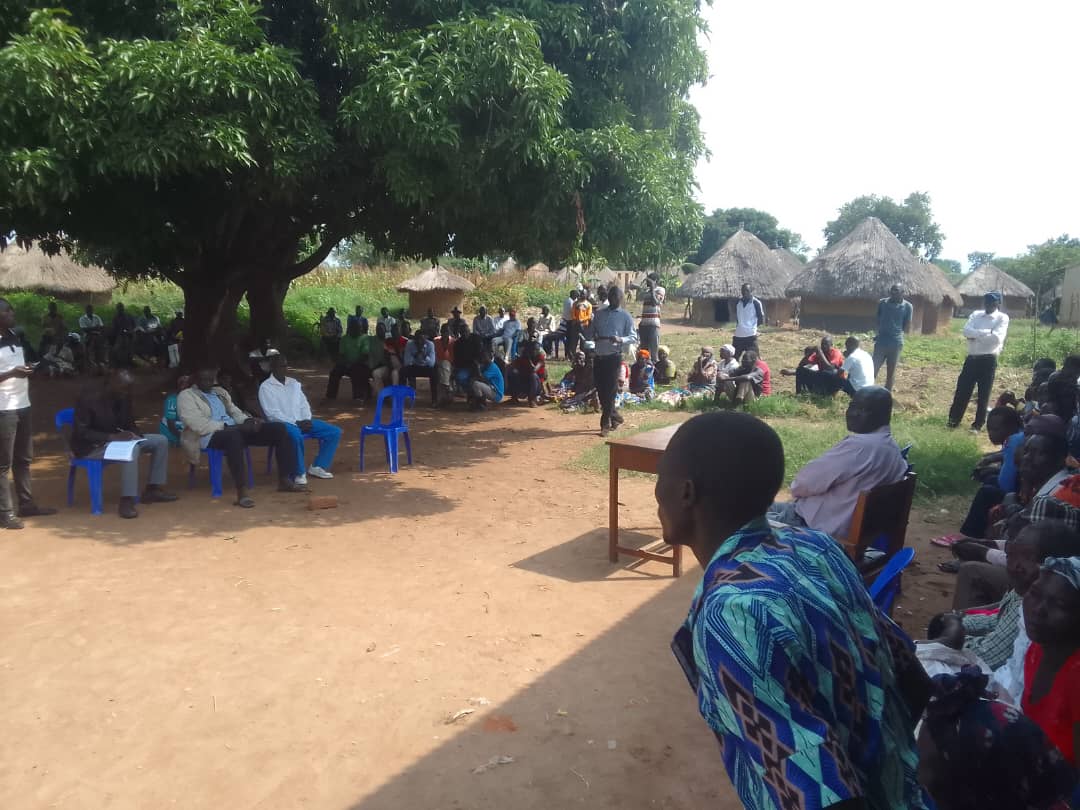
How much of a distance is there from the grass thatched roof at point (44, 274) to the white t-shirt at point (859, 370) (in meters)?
20.9

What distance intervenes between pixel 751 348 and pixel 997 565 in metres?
9.50

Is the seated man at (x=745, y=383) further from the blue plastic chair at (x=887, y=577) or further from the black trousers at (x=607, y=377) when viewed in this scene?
the blue plastic chair at (x=887, y=577)

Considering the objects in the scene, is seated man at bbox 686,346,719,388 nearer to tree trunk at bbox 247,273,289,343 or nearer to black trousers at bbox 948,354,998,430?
black trousers at bbox 948,354,998,430

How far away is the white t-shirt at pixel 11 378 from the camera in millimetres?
6020

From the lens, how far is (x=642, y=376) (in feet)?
→ 42.1

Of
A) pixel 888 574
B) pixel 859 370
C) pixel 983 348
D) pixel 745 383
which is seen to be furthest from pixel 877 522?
pixel 745 383

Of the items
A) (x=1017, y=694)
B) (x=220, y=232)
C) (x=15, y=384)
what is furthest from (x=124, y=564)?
(x=220, y=232)

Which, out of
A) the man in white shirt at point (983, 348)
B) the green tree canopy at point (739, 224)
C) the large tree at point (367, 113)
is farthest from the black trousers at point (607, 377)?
the green tree canopy at point (739, 224)

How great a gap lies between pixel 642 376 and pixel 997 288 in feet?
98.0

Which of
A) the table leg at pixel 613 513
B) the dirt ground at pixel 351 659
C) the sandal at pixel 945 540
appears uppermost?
the table leg at pixel 613 513

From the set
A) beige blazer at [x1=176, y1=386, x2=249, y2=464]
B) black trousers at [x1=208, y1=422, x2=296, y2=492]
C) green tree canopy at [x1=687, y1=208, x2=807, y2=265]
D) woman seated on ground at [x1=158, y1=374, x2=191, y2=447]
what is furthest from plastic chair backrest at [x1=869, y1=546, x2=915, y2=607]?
green tree canopy at [x1=687, y1=208, x2=807, y2=265]

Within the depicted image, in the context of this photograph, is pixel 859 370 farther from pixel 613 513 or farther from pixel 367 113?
pixel 367 113

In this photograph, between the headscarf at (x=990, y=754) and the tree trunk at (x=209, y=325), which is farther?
the tree trunk at (x=209, y=325)

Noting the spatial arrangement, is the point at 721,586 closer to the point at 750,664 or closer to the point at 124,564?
the point at 750,664
